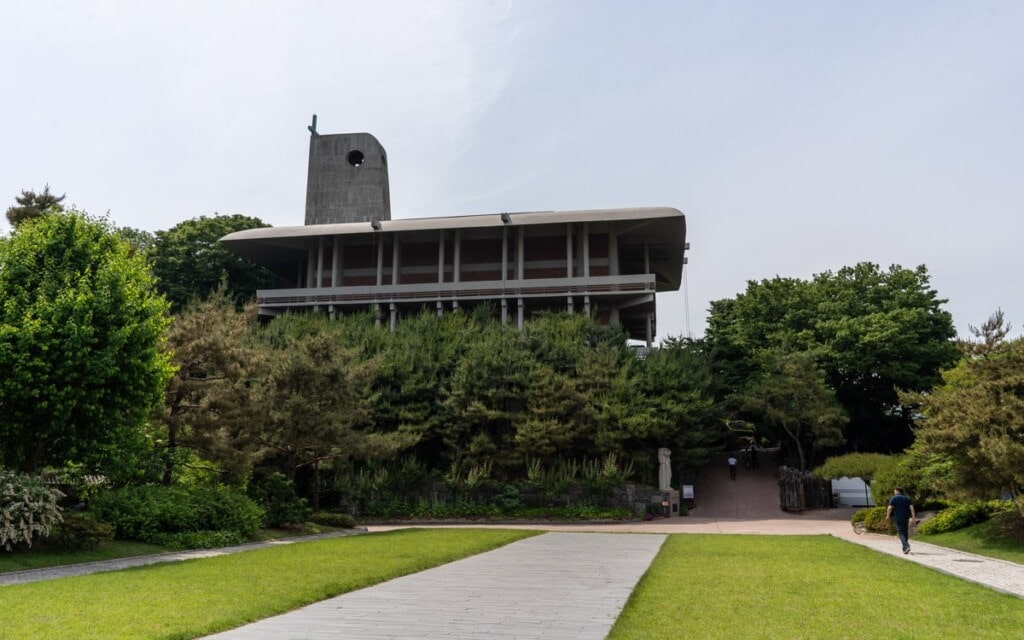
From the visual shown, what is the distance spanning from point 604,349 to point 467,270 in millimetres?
18806

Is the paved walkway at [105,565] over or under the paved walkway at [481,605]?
under

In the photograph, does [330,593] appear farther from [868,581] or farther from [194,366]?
[194,366]

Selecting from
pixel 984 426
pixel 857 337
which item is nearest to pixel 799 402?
pixel 857 337

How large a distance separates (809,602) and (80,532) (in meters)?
12.7

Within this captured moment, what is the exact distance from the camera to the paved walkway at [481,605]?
6633 mm

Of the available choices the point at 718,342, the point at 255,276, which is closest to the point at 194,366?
the point at 718,342

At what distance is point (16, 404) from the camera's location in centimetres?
1365

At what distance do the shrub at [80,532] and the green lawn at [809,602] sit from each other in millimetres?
10379

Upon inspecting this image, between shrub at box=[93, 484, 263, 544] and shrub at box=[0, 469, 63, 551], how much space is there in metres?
2.41

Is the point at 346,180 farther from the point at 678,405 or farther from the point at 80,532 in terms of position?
the point at 80,532

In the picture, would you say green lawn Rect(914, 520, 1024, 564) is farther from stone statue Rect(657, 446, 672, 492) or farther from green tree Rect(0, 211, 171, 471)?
green tree Rect(0, 211, 171, 471)

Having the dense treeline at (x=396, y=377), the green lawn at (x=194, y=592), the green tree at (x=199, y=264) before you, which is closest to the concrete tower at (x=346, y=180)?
the green tree at (x=199, y=264)

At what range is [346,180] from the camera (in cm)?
5381

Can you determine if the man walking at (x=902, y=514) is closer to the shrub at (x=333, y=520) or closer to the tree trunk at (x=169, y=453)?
the shrub at (x=333, y=520)
